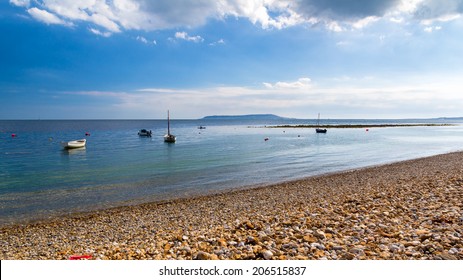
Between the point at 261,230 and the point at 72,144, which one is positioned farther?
the point at 72,144

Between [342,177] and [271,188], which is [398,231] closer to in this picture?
[271,188]

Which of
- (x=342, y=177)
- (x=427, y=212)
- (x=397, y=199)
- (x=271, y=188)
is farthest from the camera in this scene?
(x=342, y=177)

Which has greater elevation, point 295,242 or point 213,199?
point 295,242

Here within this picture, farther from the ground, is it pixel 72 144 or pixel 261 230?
pixel 261 230

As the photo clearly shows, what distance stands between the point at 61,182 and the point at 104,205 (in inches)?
358

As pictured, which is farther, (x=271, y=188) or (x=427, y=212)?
(x=271, y=188)

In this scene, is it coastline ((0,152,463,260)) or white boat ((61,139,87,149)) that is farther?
white boat ((61,139,87,149))

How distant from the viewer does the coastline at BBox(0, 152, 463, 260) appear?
5.98m

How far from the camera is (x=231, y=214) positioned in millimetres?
12469

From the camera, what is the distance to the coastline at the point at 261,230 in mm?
5980

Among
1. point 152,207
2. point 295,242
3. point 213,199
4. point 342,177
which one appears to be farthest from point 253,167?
point 295,242

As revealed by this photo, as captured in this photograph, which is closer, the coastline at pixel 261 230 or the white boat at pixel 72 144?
the coastline at pixel 261 230

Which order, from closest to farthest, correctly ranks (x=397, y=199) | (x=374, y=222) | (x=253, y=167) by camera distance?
(x=374, y=222)
(x=397, y=199)
(x=253, y=167)

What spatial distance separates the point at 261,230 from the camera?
26.7ft
